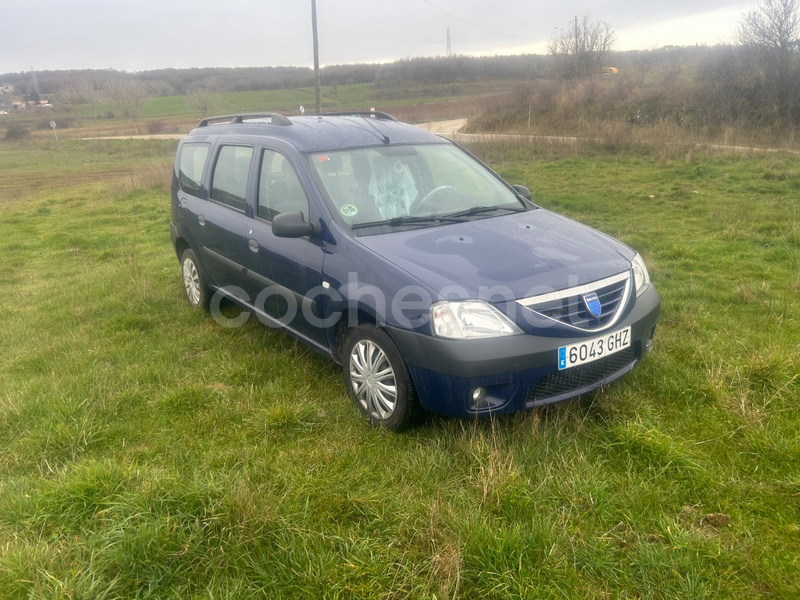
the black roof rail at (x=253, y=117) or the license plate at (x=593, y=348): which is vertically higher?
the black roof rail at (x=253, y=117)

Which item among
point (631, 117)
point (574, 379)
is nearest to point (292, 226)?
point (574, 379)

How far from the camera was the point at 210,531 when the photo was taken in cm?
254

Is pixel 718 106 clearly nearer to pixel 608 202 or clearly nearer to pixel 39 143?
pixel 608 202

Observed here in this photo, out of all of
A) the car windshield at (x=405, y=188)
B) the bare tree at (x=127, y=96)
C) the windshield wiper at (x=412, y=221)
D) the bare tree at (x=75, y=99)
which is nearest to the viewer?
the windshield wiper at (x=412, y=221)

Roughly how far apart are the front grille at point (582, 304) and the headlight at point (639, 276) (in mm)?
253

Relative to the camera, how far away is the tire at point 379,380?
3227 millimetres

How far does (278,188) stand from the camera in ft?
14.0

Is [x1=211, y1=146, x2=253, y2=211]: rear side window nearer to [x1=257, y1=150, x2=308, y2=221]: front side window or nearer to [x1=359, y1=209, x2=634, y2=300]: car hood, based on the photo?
[x1=257, y1=150, x2=308, y2=221]: front side window

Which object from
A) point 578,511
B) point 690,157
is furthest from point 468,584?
point 690,157

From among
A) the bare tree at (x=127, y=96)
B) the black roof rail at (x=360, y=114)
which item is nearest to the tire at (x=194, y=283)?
the black roof rail at (x=360, y=114)

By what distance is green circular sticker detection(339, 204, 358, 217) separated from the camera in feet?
12.4

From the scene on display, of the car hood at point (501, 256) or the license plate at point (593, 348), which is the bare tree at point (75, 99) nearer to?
the car hood at point (501, 256)

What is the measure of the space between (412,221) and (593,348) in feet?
4.66

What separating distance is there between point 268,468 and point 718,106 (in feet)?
77.7
